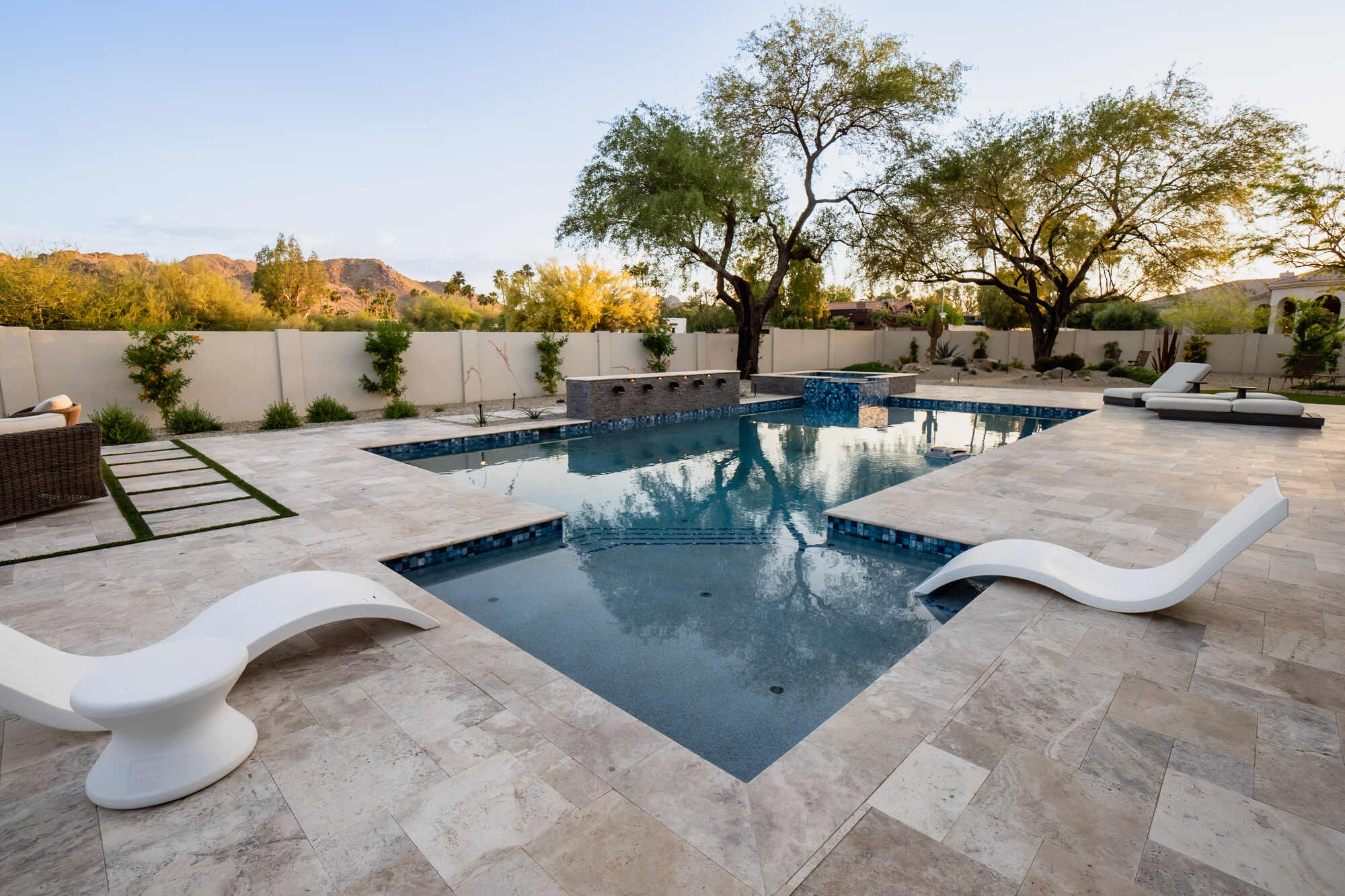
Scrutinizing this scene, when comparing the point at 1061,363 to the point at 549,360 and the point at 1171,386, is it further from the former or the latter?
the point at 549,360

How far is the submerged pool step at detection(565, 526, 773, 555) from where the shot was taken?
5.16 meters

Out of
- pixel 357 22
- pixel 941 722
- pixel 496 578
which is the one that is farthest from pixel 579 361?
pixel 941 722

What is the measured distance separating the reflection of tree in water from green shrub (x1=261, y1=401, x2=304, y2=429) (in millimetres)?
6347

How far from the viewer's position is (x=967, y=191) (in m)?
17.7

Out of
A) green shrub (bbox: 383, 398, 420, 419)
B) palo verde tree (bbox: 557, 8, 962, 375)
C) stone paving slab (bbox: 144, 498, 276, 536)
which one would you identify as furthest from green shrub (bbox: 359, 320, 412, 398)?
stone paving slab (bbox: 144, 498, 276, 536)

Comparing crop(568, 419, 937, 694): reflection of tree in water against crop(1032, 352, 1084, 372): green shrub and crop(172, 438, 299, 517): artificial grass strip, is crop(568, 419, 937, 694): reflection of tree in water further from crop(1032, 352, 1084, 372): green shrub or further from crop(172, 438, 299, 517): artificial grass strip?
crop(1032, 352, 1084, 372): green shrub

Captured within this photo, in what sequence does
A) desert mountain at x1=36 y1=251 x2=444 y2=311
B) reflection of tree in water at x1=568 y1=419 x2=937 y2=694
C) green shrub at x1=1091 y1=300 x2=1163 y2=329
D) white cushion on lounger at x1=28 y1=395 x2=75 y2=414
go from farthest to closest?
desert mountain at x1=36 y1=251 x2=444 y2=311
green shrub at x1=1091 y1=300 x2=1163 y2=329
white cushion on lounger at x1=28 y1=395 x2=75 y2=414
reflection of tree in water at x1=568 y1=419 x2=937 y2=694

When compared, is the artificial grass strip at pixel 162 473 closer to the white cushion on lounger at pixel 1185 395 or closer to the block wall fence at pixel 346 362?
the block wall fence at pixel 346 362

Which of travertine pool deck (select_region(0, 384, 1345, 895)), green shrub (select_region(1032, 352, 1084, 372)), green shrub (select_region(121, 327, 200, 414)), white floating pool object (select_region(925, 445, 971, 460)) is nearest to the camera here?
travertine pool deck (select_region(0, 384, 1345, 895))

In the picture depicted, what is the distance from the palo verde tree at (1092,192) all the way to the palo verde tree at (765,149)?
4.28 feet

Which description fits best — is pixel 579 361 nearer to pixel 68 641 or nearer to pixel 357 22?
pixel 357 22

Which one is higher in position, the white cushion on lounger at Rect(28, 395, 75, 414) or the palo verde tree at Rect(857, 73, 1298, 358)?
the palo verde tree at Rect(857, 73, 1298, 358)

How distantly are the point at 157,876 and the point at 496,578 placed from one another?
279 cm

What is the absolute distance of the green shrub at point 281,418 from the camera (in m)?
9.78
